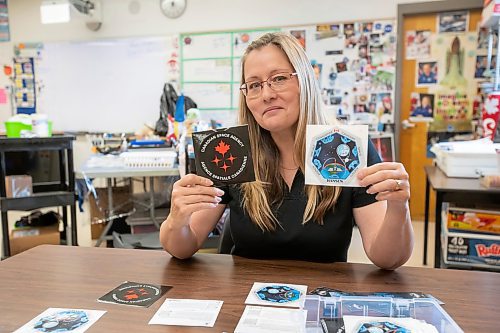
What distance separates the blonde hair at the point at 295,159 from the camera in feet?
4.03

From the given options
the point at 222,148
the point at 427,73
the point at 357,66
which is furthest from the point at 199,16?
the point at 222,148

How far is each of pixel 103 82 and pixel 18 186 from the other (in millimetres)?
2622

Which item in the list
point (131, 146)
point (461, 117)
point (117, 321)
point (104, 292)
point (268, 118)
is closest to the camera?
point (117, 321)

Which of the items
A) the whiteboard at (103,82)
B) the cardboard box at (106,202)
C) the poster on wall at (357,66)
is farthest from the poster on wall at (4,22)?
the poster on wall at (357,66)

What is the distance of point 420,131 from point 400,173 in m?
3.67

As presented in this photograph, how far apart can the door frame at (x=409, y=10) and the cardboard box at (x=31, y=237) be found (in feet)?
11.0

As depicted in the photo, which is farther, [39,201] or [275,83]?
[39,201]

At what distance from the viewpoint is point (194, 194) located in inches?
42.5

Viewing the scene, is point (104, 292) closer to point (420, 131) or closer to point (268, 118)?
point (268, 118)

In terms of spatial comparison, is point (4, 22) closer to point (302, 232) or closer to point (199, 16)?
point (199, 16)

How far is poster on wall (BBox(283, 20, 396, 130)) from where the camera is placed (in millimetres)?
4328

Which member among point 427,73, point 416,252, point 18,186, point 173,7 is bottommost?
point 416,252

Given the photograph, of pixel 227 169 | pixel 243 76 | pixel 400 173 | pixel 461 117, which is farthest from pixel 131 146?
pixel 461 117

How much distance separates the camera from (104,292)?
97cm
